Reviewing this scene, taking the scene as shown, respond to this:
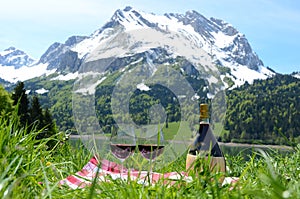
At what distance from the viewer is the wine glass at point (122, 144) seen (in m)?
3.48

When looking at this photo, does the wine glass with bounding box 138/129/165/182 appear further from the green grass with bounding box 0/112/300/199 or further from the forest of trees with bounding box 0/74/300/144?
the green grass with bounding box 0/112/300/199

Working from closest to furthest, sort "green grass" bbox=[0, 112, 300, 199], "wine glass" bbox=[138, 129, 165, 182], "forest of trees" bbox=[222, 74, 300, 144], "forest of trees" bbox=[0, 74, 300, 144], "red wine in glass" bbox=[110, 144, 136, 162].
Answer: "green grass" bbox=[0, 112, 300, 199] < "wine glass" bbox=[138, 129, 165, 182] < "red wine in glass" bbox=[110, 144, 136, 162] < "forest of trees" bbox=[0, 74, 300, 144] < "forest of trees" bbox=[222, 74, 300, 144]

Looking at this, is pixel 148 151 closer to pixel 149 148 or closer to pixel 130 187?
pixel 149 148

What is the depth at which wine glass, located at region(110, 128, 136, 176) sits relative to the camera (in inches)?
137

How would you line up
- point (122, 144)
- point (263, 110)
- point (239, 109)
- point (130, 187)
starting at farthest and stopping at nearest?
point (239, 109) < point (263, 110) < point (122, 144) < point (130, 187)

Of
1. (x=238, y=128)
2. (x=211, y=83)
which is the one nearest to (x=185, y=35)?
(x=211, y=83)

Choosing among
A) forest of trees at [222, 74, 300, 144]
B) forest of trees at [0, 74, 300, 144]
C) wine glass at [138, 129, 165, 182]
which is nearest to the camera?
wine glass at [138, 129, 165, 182]

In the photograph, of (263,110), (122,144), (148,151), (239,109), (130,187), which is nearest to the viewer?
(130,187)

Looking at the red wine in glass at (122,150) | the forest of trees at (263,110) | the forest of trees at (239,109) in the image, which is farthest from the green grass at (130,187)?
the forest of trees at (263,110)

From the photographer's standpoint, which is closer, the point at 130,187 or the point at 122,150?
the point at 130,187

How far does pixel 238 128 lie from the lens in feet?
367

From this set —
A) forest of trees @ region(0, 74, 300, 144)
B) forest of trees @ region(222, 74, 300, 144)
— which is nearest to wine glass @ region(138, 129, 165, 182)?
forest of trees @ region(0, 74, 300, 144)

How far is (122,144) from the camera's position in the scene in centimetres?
362

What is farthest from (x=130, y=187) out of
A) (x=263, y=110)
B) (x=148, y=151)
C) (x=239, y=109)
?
(x=263, y=110)
